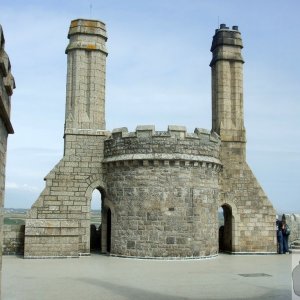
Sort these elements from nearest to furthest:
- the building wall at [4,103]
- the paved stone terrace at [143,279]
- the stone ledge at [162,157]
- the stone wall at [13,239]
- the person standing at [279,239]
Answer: the building wall at [4,103], the paved stone terrace at [143,279], the stone ledge at [162,157], the stone wall at [13,239], the person standing at [279,239]

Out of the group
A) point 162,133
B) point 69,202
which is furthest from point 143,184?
point 69,202

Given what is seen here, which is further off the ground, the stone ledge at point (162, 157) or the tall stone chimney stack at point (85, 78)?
the tall stone chimney stack at point (85, 78)

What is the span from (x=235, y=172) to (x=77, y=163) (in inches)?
242

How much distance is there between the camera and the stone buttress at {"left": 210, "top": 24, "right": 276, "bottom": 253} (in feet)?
59.6

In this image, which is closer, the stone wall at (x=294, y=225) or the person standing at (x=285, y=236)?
the person standing at (x=285, y=236)

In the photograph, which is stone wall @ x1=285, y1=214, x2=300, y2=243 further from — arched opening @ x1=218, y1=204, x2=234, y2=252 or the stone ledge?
the stone ledge

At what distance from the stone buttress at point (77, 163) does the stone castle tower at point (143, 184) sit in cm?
3

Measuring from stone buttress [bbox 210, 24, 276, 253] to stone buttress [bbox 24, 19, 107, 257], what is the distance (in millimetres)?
4792

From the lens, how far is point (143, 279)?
10828 millimetres

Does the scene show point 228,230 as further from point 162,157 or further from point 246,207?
point 162,157

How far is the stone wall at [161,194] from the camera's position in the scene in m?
15.7

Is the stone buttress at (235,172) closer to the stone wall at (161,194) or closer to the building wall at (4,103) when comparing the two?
the stone wall at (161,194)

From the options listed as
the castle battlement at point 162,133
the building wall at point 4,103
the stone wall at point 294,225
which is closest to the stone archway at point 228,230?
the stone wall at point 294,225

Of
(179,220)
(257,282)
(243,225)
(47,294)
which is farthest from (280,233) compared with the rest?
(47,294)
